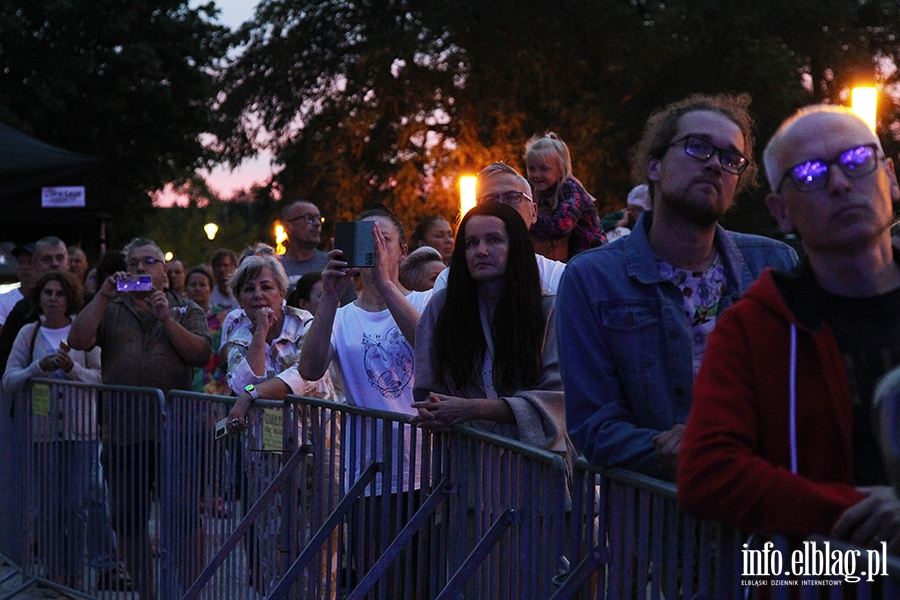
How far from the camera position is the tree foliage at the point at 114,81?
1089 inches

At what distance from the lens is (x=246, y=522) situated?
5.72 meters

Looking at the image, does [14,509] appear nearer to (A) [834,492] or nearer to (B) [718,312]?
(B) [718,312]

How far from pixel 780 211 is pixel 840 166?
0.17m

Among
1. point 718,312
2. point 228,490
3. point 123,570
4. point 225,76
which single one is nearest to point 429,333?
point 718,312

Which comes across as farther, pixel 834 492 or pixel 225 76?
pixel 225 76

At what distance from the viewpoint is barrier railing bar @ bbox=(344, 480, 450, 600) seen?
4340mm

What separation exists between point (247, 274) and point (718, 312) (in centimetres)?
381

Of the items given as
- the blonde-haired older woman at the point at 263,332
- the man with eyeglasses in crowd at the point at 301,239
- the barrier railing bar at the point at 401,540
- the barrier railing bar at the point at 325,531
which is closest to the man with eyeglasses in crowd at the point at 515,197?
the barrier railing bar at the point at 325,531

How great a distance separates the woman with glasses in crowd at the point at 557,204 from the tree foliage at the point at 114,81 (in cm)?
2266

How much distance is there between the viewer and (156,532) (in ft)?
21.7

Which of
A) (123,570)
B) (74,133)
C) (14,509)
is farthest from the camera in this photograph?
(74,133)

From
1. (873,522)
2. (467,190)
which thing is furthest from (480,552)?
(467,190)

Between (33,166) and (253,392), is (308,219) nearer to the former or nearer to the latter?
(253,392)

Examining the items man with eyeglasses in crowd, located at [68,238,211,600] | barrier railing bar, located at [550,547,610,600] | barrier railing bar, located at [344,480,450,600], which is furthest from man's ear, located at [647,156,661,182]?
man with eyeglasses in crowd, located at [68,238,211,600]
